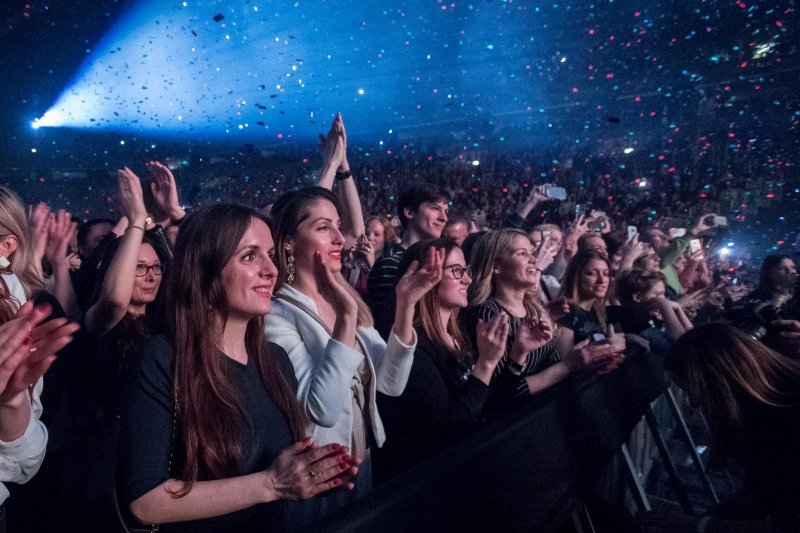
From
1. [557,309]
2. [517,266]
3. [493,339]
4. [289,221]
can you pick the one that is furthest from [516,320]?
[289,221]

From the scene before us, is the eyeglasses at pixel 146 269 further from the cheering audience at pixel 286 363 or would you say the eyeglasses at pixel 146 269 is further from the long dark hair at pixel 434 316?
the long dark hair at pixel 434 316

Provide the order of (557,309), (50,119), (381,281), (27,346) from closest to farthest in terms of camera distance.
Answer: (27,346)
(557,309)
(381,281)
(50,119)

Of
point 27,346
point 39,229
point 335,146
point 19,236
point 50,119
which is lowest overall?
point 27,346

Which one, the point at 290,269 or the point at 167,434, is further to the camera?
the point at 290,269

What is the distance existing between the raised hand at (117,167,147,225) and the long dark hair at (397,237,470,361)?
1083mm

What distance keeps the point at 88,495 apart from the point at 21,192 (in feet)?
35.5

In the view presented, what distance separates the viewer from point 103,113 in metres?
10.7

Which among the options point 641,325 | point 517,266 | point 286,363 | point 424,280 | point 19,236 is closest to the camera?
point 286,363

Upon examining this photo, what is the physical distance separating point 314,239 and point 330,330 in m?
0.35

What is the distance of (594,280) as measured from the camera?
130 inches

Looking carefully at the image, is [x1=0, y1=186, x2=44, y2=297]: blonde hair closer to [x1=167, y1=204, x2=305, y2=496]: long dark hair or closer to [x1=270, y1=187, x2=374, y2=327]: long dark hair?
[x1=270, y1=187, x2=374, y2=327]: long dark hair

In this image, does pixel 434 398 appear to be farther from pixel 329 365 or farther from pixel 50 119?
pixel 50 119

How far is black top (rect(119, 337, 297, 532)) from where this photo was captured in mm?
1065

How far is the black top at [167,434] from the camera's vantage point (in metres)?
1.07
